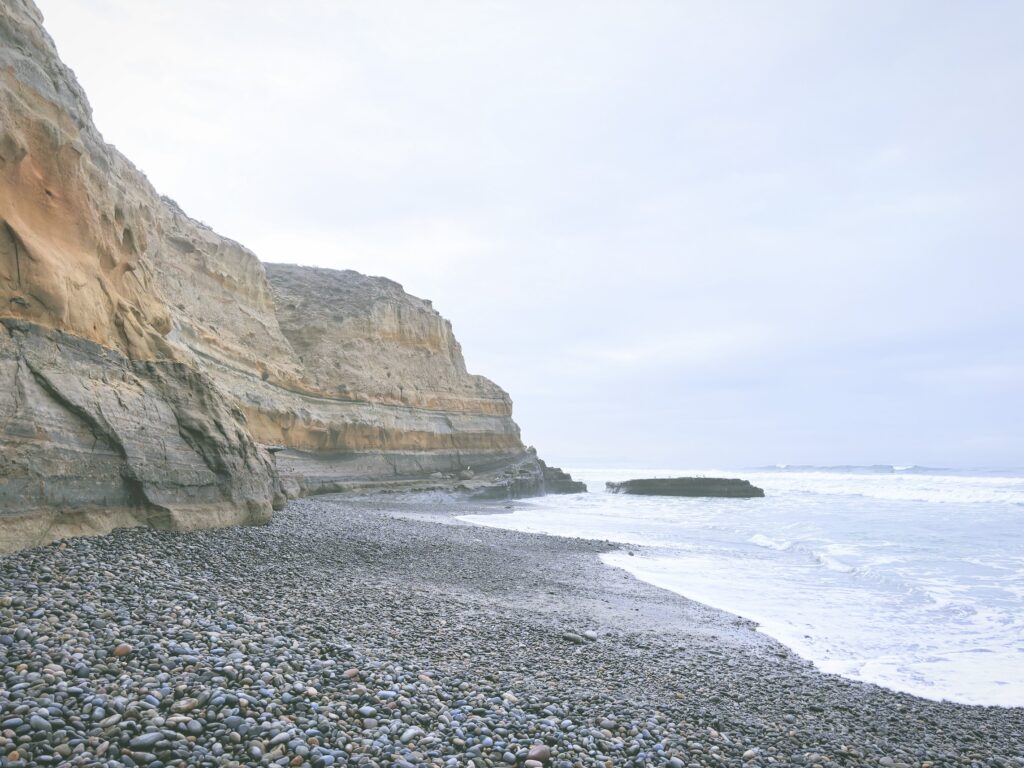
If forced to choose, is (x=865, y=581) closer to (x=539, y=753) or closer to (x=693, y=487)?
(x=539, y=753)

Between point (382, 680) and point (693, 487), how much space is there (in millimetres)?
44653

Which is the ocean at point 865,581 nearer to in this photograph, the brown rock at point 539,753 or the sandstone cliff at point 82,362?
the brown rock at point 539,753

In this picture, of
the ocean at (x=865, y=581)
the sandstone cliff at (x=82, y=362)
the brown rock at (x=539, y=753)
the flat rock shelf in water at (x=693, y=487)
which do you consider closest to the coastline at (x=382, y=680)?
the brown rock at (x=539, y=753)

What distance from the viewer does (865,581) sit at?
12.3 meters

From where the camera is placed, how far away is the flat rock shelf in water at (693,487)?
4406 cm

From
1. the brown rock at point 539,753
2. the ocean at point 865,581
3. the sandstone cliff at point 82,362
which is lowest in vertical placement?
the ocean at point 865,581

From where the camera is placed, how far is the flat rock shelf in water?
44062 mm

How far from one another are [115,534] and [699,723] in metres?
7.15

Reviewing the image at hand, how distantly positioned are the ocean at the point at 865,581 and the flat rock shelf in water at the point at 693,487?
16030mm

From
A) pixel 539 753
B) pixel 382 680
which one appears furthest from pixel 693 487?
pixel 539 753

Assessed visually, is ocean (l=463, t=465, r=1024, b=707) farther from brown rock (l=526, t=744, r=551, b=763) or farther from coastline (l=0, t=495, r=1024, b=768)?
brown rock (l=526, t=744, r=551, b=763)

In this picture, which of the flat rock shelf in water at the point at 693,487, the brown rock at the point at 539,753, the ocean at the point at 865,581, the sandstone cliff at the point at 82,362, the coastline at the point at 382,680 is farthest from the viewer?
the flat rock shelf in water at the point at 693,487

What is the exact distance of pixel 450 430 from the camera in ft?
124

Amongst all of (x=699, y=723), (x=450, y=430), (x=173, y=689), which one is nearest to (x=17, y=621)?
(x=173, y=689)
